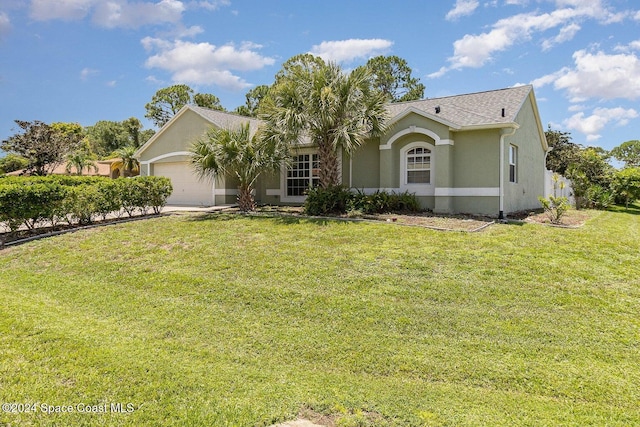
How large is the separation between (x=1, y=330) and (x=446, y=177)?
12891 mm

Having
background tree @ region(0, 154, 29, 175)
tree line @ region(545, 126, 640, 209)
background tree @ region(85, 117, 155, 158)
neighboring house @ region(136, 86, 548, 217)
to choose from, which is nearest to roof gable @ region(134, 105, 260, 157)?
neighboring house @ region(136, 86, 548, 217)

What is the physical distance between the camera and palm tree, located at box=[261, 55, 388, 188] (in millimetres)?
13211

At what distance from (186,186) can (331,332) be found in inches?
650

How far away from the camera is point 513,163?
15.1 m

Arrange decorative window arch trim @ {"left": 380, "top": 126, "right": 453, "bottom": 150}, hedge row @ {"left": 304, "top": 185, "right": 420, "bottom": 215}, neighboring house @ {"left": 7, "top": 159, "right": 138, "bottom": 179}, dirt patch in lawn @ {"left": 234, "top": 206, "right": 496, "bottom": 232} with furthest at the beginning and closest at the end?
neighboring house @ {"left": 7, "top": 159, "right": 138, "bottom": 179}
decorative window arch trim @ {"left": 380, "top": 126, "right": 453, "bottom": 150}
hedge row @ {"left": 304, "top": 185, "right": 420, "bottom": 215}
dirt patch in lawn @ {"left": 234, "top": 206, "right": 496, "bottom": 232}

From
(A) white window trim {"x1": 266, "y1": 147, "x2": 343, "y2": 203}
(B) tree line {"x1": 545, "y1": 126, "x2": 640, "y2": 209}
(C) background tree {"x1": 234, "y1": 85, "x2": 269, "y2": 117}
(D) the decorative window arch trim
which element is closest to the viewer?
(D) the decorative window arch trim

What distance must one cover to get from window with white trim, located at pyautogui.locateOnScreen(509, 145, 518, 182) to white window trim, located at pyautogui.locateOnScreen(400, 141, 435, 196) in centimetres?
323

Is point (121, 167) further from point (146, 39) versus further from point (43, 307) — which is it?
point (43, 307)

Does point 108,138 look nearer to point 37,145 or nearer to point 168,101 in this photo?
point 168,101

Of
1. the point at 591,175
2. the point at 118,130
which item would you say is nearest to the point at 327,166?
the point at 591,175

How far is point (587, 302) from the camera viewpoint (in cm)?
570

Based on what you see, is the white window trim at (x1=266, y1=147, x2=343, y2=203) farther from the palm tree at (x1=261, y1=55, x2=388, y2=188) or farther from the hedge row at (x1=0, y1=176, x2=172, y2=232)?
the hedge row at (x1=0, y1=176, x2=172, y2=232)

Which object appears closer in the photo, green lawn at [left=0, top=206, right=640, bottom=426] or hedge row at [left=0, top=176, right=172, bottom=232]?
green lawn at [left=0, top=206, right=640, bottom=426]

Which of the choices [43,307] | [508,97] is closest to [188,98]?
[508,97]
